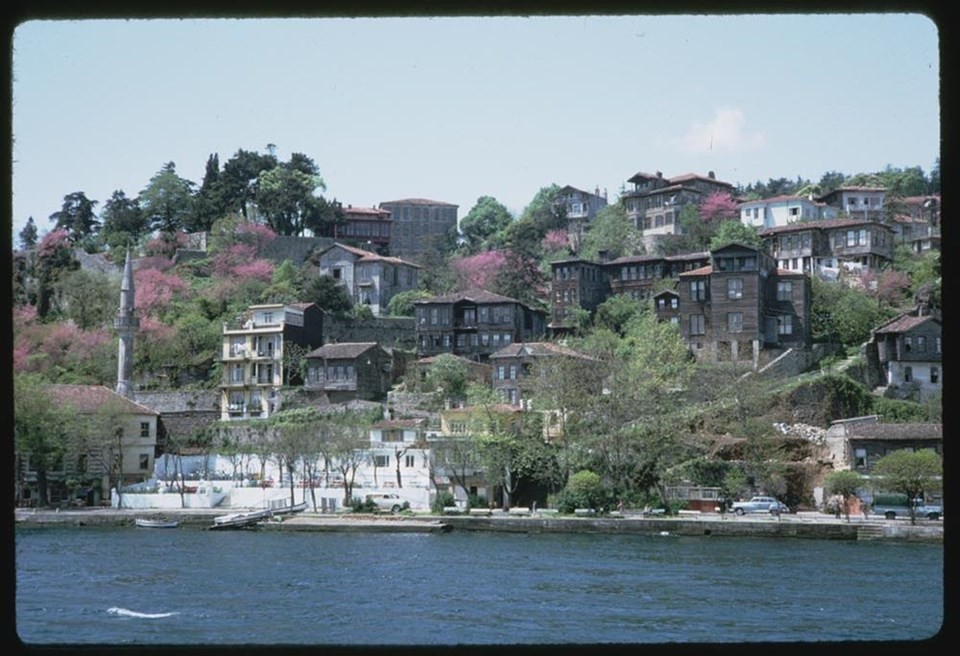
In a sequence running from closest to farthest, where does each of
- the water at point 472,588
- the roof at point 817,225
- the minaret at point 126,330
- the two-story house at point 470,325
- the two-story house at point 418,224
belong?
the water at point 472,588, the minaret at point 126,330, the two-story house at point 470,325, the roof at point 817,225, the two-story house at point 418,224

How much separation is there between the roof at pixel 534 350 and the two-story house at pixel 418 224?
15138mm

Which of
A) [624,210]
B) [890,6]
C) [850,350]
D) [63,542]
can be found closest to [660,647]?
[890,6]

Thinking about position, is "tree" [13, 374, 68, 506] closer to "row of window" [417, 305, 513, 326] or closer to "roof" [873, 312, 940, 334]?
"row of window" [417, 305, 513, 326]

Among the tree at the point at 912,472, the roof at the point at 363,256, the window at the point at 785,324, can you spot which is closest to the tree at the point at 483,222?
the roof at the point at 363,256

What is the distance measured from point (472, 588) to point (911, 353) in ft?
49.5

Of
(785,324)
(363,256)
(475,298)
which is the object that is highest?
(363,256)

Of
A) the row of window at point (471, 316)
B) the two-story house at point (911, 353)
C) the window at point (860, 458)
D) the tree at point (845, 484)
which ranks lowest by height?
the tree at point (845, 484)

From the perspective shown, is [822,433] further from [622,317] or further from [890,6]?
[890,6]

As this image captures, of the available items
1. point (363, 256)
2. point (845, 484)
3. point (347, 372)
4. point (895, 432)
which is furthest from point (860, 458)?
point (363, 256)

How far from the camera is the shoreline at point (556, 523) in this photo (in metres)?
21.9

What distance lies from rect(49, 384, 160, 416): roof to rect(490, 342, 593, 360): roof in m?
8.66

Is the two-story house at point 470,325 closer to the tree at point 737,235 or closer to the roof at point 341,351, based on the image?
the roof at point 341,351

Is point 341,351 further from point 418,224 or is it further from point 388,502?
point 418,224

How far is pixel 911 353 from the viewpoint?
2727 cm
